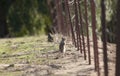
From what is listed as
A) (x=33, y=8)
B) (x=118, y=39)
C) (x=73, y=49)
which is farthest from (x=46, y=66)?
(x=33, y=8)

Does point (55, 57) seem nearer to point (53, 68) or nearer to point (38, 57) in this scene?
point (38, 57)

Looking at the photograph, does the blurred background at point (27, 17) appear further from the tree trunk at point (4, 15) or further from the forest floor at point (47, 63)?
the forest floor at point (47, 63)

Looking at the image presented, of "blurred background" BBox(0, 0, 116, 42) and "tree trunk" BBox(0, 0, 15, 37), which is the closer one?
"blurred background" BBox(0, 0, 116, 42)

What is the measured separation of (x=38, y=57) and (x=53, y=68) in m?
2.66

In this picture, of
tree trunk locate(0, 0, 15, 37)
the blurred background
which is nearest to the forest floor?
the blurred background

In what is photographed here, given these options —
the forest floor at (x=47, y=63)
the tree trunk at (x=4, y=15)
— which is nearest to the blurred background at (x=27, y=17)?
the tree trunk at (x=4, y=15)

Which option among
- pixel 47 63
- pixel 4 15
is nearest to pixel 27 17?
pixel 4 15

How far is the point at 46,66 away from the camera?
13.8 metres

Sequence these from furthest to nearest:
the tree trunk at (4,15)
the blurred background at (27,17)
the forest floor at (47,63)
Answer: the tree trunk at (4,15), the blurred background at (27,17), the forest floor at (47,63)

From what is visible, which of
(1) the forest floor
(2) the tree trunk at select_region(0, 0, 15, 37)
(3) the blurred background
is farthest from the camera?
(2) the tree trunk at select_region(0, 0, 15, 37)

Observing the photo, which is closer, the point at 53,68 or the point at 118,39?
the point at 118,39

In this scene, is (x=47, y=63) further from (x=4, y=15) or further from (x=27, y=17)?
(x=4, y=15)

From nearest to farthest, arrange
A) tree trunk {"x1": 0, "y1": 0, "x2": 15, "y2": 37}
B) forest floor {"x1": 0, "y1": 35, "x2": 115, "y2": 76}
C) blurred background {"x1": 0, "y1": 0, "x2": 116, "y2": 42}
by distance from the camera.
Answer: forest floor {"x1": 0, "y1": 35, "x2": 115, "y2": 76} < blurred background {"x1": 0, "y1": 0, "x2": 116, "y2": 42} < tree trunk {"x1": 0, "y1": 0, "x2": 15, "y2": 37}

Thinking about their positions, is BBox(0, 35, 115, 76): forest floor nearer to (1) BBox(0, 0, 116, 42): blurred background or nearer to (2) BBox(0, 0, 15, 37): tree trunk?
(1) BBox(0, 0, 116, 42): blurred background
